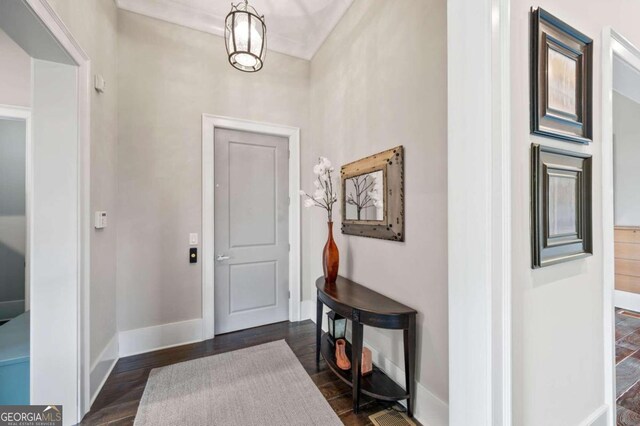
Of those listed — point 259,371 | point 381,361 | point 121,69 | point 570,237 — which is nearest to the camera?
point 570,237

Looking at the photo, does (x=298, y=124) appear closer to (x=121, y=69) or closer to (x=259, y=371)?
(x=121, y=69)

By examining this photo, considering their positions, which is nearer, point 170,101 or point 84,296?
point 84,296

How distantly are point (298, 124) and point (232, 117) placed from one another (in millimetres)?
750

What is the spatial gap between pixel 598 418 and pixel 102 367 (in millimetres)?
3183

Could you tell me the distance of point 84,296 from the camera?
1696mm

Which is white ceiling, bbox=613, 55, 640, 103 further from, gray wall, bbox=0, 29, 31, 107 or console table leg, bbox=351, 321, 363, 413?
gray wall, bbox=0, 29, 31, 107

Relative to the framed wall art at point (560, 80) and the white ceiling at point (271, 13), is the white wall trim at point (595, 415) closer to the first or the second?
the framed wall art at point (560, 80)

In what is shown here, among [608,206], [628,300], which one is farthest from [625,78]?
[628,300]

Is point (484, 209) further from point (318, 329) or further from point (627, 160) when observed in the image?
point (627, 160)

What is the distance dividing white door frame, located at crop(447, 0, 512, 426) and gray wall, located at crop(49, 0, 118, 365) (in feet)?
7.15

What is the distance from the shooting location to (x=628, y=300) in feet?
10.9

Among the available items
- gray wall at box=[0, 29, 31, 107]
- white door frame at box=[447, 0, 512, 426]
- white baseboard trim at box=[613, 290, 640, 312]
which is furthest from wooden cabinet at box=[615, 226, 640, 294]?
gray wall at box=[0, 29, 31, 107]

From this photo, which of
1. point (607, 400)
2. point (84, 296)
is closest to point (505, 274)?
point (607, 400)

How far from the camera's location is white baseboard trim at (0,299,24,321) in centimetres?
300
